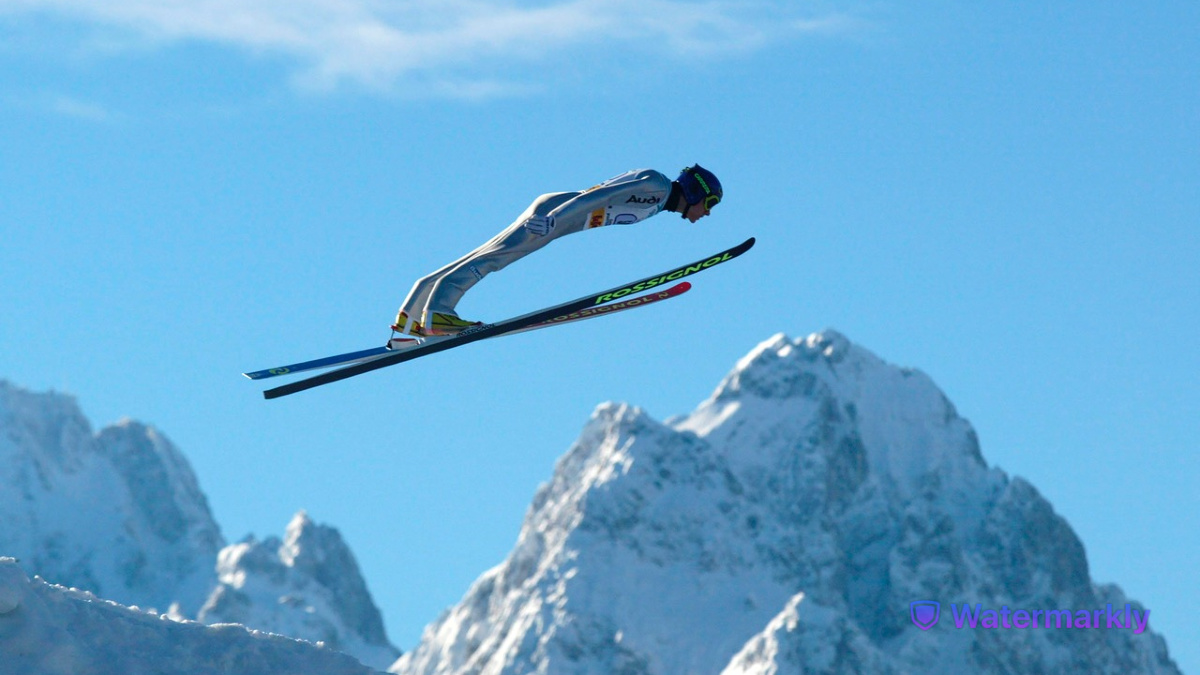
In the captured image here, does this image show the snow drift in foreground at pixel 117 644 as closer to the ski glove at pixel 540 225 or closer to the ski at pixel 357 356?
the ski at pixel 357 356

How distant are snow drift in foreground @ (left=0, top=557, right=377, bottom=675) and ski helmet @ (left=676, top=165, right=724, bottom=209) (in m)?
6.69

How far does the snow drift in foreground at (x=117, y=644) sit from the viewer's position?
47.0 feet

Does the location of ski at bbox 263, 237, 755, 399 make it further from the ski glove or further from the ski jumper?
the ski glove

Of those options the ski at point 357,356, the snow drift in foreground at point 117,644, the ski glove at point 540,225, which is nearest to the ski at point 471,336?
the ski at point 357,356

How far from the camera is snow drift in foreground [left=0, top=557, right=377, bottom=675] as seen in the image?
14.3 meters

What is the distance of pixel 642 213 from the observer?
1902 centimetres

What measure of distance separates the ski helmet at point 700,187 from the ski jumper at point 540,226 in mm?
415

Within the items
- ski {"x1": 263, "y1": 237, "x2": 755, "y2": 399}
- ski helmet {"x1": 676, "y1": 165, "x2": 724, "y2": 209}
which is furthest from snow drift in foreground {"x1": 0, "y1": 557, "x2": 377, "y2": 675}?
ski helmet {"x1": 676, "y1": 165, "x2": 724, "y2": 209}

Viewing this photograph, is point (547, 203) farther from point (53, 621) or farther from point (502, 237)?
point (53, 621)

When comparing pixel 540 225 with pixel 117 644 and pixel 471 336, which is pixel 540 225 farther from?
pixel 117 644

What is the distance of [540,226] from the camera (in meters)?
18.3

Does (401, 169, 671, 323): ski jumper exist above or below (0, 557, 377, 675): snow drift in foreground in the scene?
above

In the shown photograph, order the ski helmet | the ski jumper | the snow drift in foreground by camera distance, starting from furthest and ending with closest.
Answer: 1. the ski helmet
2. the ski jumper
3. the snow drift in foreground

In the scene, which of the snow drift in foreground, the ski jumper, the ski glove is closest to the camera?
the snow drift in foreground
